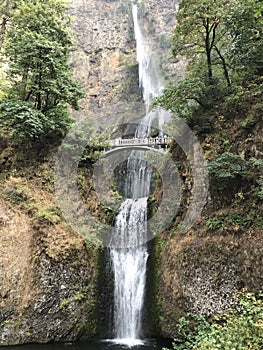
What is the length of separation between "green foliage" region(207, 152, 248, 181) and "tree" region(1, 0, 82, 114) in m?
8.18

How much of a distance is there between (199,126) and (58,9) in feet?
32.9

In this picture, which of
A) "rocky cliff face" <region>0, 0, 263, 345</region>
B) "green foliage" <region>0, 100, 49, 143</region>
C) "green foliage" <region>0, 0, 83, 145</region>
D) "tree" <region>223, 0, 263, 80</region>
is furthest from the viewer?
"green foliage" <region>0, 0, 83, 145</region>

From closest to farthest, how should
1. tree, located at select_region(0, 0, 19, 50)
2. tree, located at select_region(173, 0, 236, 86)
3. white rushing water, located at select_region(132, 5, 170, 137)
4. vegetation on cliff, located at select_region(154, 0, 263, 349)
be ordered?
vegetation on cliff, located at select_region(154, 0, 263, 349) → tree, located at select_region(173, 0, 236, 86) → tree, located at select_region(0, 0, 19, 50) → white rushing water, located at select_region(132, 5, 170, 137)

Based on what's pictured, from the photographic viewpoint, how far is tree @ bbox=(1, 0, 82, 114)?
1327cm

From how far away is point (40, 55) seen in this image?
13352 mm

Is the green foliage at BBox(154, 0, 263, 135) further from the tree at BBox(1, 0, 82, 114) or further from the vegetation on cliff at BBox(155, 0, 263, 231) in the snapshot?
the tree at BBox(1, 0, 82, 114)

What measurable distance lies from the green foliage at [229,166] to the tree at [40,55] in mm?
8184

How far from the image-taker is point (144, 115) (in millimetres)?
27734

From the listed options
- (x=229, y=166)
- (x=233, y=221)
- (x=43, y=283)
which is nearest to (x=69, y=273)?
(x=43, y=283)

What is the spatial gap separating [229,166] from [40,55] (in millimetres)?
9727

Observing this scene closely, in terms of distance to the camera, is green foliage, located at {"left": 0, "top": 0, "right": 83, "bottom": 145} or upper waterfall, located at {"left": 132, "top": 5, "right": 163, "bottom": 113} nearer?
green foliage, located at {"left": 0, "top": 0, "right": 83, "bottom": 145}

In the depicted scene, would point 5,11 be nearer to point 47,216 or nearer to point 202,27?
point 202,27

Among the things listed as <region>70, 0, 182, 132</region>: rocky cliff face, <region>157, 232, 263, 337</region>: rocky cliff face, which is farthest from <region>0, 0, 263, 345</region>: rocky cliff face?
<region>70, 0, 182, 132</region>: rocky cliff face

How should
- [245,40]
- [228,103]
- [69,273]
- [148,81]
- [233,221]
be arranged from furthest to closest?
[148,81] → [228,103] → [69,273] → [245,40] → [233,221]
